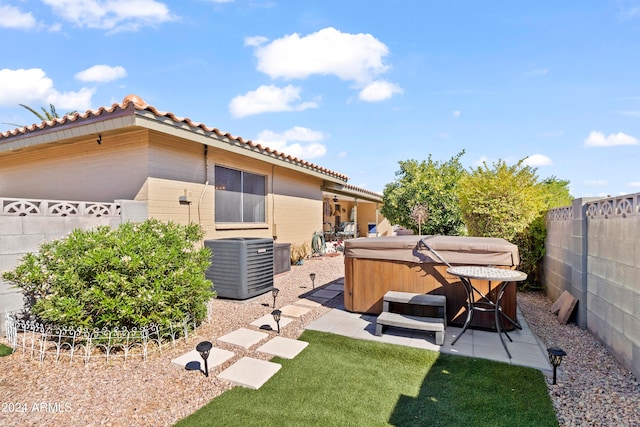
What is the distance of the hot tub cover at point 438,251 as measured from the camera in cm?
458

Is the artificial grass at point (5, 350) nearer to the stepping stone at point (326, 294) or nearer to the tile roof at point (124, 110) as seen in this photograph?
the tile roof at point (124, 110)

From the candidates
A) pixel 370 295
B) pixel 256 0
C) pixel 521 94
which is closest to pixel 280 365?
pixel 370 295

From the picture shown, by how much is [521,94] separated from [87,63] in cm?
1386

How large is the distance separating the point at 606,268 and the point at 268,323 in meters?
4.64

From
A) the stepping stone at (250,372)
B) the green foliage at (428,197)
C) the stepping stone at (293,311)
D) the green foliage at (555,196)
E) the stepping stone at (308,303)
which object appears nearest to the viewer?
→ the stepping stone at (250,372)

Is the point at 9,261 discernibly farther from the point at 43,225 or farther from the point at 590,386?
the point at 590,386

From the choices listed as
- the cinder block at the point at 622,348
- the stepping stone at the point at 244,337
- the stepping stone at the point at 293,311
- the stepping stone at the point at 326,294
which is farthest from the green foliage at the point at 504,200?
the stepping stone at the point at 244,337

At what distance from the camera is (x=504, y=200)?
7.32 m

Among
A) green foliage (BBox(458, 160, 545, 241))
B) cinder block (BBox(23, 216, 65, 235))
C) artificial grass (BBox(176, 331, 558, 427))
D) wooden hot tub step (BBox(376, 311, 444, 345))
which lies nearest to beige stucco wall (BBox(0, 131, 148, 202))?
cinder block (BBox(23, 216, 65, 235))

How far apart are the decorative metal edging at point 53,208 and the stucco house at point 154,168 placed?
2.11 feet

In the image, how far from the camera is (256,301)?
617 centimetres

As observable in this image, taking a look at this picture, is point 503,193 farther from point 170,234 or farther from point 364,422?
point 170,234

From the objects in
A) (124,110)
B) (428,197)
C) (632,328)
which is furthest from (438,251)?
(428,197)

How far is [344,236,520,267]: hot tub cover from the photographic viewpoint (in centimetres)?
458
